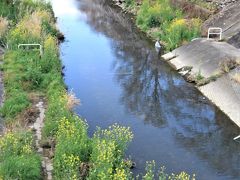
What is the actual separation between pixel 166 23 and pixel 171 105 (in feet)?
37.3

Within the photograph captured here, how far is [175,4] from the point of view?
116 feet

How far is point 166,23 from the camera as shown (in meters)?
32.3

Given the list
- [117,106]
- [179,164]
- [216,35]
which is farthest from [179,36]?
[179,164]

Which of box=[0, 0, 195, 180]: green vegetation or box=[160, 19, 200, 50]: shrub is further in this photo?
box=[160, 19, 200, 50]: shrub

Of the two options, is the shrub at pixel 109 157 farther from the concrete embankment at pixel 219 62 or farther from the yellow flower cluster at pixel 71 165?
the concrete embankment at pixel 219 62

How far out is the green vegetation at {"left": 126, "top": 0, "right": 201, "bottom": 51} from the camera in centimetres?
3014

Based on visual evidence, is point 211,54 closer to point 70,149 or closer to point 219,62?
A: point 219,62

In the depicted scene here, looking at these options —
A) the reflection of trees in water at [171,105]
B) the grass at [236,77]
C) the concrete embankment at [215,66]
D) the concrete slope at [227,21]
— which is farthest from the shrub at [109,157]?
the concrete slope at [227,21]

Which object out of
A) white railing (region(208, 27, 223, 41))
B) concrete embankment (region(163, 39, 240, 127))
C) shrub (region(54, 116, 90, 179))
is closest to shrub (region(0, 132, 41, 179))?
shrub (region(54, 116, 90, 179))

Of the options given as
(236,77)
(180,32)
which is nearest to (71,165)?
(236,77)

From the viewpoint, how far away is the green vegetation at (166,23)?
30.1 meters

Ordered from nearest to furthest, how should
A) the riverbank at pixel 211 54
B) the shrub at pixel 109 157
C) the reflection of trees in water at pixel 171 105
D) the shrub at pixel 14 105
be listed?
1. the shrub at pixel 109 157
2. the reflection of trees in water at pixel 171 105
3. the shrub at pixel 14 105
4. the riverbank at pixel 211 54

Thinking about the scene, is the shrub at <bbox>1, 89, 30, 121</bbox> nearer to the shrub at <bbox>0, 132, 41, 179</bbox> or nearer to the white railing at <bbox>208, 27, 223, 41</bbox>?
the shrub at <bbox>0, 132, 41, 179</bbox>

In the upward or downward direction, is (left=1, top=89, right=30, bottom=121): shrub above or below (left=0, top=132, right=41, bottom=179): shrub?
below
